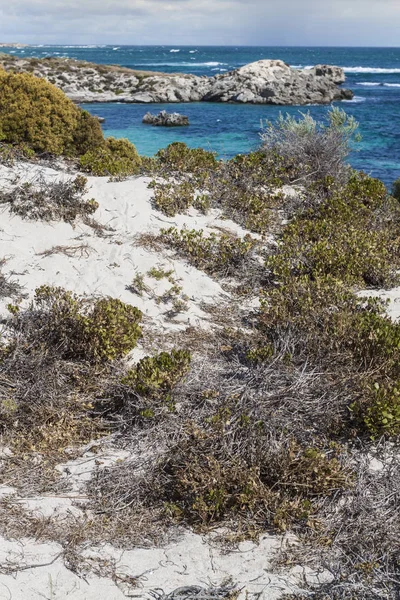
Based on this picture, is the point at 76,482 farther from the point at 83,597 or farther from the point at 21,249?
the point at 21,249

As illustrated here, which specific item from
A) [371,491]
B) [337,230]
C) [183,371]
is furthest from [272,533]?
[337,230]

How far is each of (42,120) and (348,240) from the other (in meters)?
6.87

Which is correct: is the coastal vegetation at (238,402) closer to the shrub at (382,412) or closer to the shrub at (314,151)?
the shrub at (382,412)

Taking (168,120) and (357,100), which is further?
(357,100)

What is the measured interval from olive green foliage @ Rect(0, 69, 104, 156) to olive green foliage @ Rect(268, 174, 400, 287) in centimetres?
522

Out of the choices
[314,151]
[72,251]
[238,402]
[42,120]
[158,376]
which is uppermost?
[42,120]

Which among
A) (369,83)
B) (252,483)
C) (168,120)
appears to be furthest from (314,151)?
(369,83)

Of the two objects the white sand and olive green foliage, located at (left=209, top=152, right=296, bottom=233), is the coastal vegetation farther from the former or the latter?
olive green foliage, located at (left=209, top=152, right=296, bottom=233)

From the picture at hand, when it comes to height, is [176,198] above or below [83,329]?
above

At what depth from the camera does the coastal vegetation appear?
4445 mm

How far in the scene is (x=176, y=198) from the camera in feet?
35.1

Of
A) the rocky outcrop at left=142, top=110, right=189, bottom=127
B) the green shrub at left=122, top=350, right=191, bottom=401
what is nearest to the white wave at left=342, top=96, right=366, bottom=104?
the rocky outcrop at left=142, top=110, right=189, bottom=127

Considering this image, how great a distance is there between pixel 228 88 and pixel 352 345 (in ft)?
167

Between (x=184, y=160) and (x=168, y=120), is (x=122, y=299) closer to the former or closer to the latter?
(x=184, y=160)
